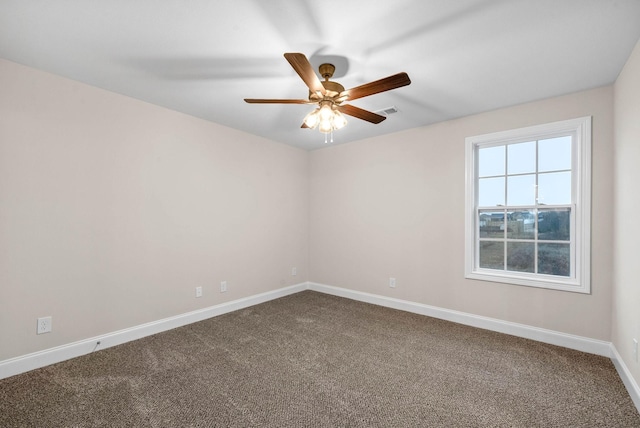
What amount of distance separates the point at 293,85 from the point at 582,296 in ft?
11.1

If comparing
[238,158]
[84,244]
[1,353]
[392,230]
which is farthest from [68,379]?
[392,230]

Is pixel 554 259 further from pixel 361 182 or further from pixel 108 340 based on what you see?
pixel 108 340

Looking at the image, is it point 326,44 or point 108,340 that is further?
point 108,340

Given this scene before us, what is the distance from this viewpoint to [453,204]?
356 centimetres

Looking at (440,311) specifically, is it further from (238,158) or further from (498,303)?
(238,158)

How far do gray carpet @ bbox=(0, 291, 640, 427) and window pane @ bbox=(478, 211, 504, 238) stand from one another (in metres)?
1.12

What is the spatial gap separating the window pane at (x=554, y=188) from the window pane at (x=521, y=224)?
189mm

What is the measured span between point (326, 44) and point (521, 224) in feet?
9.17

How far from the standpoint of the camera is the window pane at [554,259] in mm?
2945

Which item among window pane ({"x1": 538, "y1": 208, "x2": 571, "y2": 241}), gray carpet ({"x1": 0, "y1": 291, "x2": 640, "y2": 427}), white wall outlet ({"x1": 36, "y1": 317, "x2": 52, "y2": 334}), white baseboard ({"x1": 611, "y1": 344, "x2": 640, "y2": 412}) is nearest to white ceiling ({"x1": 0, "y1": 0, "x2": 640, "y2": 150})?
window pane ({"x1": 538, "y1": 208, "x2": 571, "y2": 241})

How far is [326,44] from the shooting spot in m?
2.04

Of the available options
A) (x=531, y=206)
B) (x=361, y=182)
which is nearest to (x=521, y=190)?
(x=531, y=206)

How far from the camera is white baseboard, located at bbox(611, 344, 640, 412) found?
1.96 meters

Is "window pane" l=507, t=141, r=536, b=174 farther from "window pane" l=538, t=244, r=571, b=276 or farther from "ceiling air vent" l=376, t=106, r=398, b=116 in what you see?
"ceiling air vent" l=376, t=106, r=398, b=116
